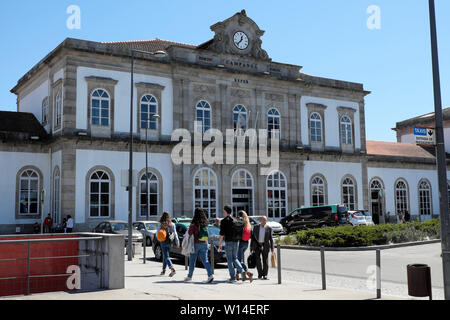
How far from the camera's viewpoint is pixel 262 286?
12.3 metres

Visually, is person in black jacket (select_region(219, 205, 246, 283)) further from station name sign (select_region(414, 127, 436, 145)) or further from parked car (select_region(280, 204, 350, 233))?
parked car (select_region(280, 204, 350, 233))

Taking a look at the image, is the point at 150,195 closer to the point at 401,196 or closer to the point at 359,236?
the point at 359,236

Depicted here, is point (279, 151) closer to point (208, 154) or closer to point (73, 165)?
point (208, 154)

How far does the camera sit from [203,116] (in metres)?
36.9

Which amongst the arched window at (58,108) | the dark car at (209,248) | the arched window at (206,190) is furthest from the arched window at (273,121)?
the dark car at (209,248)

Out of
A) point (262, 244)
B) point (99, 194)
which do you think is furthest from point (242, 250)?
point (99, 194)

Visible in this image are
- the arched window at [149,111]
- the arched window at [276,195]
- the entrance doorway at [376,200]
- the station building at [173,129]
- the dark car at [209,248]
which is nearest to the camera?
the dark car at [209,248]

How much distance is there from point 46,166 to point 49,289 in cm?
2281

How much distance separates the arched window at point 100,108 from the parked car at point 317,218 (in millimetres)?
13786

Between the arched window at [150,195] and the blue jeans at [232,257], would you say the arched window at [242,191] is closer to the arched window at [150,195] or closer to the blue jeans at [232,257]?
the arched window at [150,195]

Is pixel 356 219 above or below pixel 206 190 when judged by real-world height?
below

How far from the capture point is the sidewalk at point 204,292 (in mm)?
10219

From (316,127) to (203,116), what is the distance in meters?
11.1

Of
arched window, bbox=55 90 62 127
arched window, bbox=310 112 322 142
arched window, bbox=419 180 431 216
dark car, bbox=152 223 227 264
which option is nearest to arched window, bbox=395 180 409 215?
arched window, bbox=419 180 431 216
